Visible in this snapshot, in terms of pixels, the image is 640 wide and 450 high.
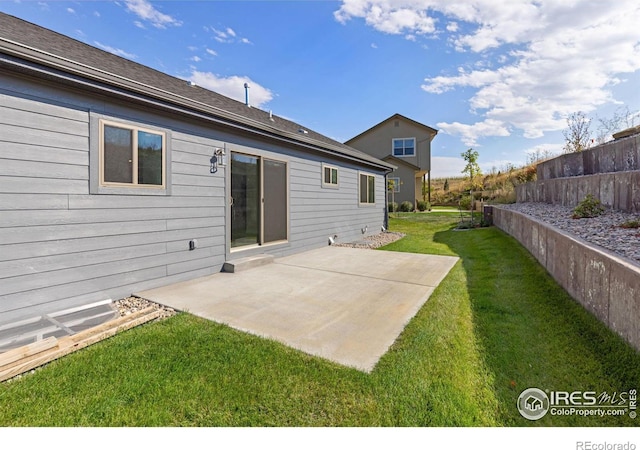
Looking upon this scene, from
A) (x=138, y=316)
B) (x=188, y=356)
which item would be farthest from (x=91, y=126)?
(x=188, y=356)

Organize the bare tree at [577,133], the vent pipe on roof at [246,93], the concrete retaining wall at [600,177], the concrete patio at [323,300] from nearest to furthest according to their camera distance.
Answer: the concrete patio at [323,300], the concrete retaining wall at [600,177], the vent pipe on roof at [246,93], the bare tree at [577,133]

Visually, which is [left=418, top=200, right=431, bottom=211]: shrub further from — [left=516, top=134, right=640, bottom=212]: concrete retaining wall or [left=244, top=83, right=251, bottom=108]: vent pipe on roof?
[left=244, top=83, right=251, bottom=108]: vent pipe on roof

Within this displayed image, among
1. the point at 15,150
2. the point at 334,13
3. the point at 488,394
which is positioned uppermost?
the point at 334,13

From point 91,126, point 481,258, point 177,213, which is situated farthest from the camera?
point 481,258

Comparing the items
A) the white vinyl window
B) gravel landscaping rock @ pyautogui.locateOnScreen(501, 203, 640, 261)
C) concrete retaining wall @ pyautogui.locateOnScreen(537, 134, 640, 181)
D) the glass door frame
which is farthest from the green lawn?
the white vinyl window

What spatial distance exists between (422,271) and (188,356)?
13.5ft

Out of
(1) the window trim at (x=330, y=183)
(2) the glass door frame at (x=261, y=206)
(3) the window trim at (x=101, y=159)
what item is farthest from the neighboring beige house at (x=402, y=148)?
(3) the window trim at (x=101, y=159)

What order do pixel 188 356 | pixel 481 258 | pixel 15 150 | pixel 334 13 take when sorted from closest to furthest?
pixel 188 356, pixel 15 150, pixel 481 258, pixel 334 13

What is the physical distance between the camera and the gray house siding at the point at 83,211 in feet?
9.96

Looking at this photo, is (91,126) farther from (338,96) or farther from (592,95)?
(592,95)

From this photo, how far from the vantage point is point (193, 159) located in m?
4.81

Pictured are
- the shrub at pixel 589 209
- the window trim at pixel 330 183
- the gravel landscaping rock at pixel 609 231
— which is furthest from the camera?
the window trim at pixel 330 183

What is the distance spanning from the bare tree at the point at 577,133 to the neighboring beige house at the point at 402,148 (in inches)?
332

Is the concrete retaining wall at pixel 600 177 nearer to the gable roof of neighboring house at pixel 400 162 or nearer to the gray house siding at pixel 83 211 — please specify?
the gray house siding at pixel 83 211
